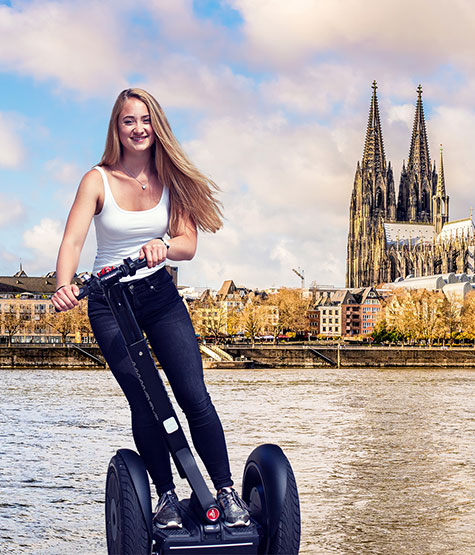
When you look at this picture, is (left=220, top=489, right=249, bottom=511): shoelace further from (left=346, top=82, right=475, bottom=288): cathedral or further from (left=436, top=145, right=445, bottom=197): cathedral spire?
(left=436, top=145, right=445, bottom=197): cathedral spire

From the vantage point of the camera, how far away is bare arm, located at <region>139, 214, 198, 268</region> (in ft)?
12.1

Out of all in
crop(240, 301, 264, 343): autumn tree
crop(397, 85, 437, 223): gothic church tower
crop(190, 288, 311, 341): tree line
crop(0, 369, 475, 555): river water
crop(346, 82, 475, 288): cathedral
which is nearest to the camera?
crop(0, 369, 475, 555): river water

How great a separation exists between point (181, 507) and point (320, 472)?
6011 millimetres

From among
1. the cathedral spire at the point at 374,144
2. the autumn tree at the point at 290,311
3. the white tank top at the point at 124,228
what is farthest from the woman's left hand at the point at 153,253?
the cathedral spire at the point at 374,144

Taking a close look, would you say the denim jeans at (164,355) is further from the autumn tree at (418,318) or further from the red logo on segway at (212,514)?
the autumn tree at (418,318)

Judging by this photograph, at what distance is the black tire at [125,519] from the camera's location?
379 centimetres

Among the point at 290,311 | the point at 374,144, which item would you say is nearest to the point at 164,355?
the point at 290,311

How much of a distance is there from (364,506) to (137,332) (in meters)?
4.50

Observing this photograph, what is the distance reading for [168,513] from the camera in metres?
3.91

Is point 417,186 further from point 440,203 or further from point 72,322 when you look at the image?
point 72,322

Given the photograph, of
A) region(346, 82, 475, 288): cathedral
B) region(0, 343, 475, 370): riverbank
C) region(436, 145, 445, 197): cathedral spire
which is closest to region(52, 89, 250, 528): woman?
region(0, 343, 475, 370): riverbank

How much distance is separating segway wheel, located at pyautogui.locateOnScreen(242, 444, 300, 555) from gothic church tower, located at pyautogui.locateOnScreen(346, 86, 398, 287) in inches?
5282

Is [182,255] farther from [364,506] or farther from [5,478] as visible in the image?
[5,478]

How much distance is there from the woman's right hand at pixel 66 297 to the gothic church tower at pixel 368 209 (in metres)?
135
